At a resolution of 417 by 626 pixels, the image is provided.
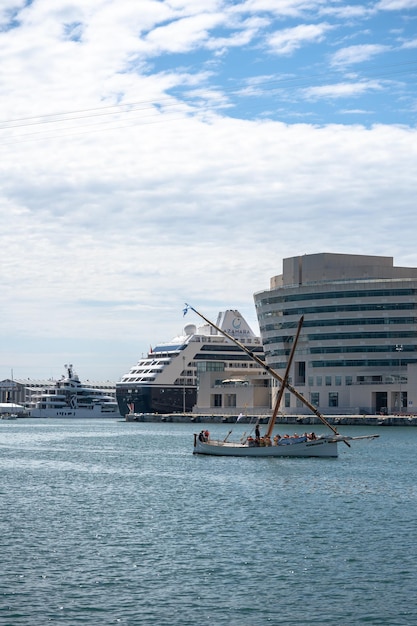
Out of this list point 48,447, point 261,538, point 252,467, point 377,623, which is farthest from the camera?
point 48,447

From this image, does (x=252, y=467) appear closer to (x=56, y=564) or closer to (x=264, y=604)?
(x=56, y=564)

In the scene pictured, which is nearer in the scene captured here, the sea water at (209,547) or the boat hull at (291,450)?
the sea water at (209,547)

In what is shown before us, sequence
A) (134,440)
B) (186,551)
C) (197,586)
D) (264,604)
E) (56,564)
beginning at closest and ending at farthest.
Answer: (264,604) → (197,586) → (56,564) → (186,551) → (134,440)

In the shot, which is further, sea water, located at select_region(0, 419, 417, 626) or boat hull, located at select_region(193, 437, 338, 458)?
boat hull, located at select_region(193, 437, 338, 458)

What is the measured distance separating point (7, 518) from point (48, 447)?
7279 centimetres

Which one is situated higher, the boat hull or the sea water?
the boat hull

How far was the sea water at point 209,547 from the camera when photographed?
32.8 m

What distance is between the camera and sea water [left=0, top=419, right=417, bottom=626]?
3278cm

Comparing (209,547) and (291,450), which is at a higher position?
(291,450)

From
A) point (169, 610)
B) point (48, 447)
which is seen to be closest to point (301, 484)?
point (169, 610)

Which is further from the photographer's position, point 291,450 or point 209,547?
point 291,450

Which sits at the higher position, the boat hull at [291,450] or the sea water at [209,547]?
the boat hull at [291,450]

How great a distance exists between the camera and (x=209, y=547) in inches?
1735

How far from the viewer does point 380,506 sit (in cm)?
5894
